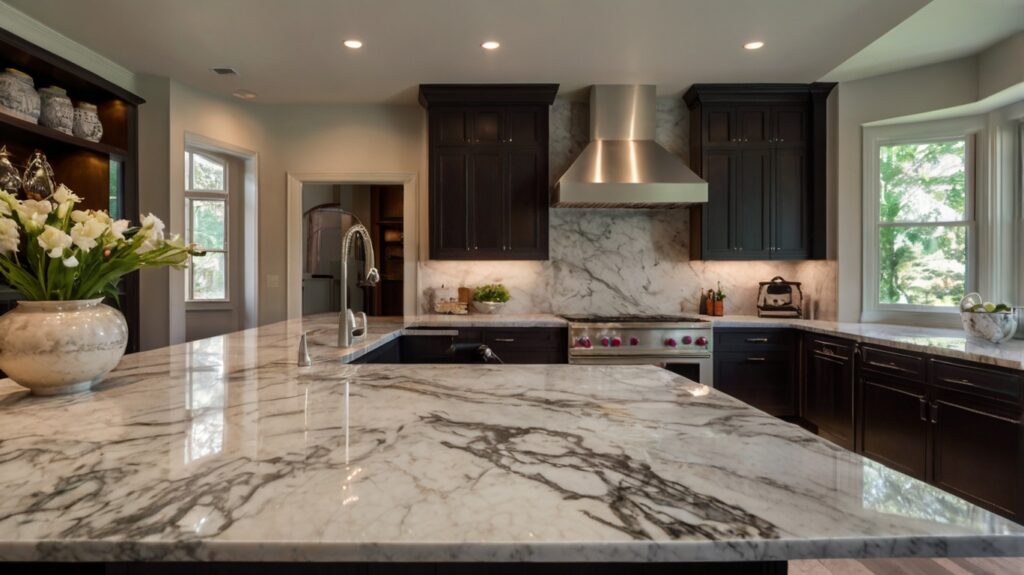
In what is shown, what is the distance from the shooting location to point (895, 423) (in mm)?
2930

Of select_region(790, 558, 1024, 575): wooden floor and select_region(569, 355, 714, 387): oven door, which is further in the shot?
select_region(569, 355, 714, 387): oven door

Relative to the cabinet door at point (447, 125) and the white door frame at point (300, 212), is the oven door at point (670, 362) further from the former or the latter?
the cabinet door at point (447, 125)

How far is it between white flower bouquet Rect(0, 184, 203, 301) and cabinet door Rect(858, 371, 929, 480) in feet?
11.3

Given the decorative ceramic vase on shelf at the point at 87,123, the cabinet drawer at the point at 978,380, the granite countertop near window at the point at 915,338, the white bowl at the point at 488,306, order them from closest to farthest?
the cabinet drawer at the point at 978,380, the granite countertop near window at the point at 915,338, the decorative ceramic vase on shelf at the point at 87,123, the white bowl at the point at 488,306

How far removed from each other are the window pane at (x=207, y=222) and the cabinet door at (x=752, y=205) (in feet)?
14.5

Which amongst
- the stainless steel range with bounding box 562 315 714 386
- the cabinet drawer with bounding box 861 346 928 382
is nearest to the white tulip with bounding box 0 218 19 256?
the stainless steel range with bounding box 562 315 714 386

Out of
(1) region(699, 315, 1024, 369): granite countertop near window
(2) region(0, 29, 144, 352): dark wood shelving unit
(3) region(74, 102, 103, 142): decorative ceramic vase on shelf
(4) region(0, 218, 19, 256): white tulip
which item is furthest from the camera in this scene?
(3) region(74, 102, 103, 142): decorative ceramic vase on shelf

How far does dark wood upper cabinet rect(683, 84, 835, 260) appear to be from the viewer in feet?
13.3

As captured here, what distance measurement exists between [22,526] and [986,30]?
4.47 m

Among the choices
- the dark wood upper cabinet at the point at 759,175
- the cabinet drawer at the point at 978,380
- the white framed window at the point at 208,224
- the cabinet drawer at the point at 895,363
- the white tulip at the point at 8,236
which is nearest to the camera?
the white tulip at the point at 8,236

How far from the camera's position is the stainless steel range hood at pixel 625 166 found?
3809 mm

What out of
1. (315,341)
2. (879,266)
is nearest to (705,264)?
(879,266)

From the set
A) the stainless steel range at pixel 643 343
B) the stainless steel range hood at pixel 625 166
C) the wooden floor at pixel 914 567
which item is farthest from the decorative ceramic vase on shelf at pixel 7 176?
the wooden floor at pixel 914 567

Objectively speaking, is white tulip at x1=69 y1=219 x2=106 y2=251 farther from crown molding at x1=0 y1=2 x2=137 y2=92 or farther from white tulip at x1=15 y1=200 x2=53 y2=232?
crown molding at x1=0 y1=2 x2=137 y2=92
